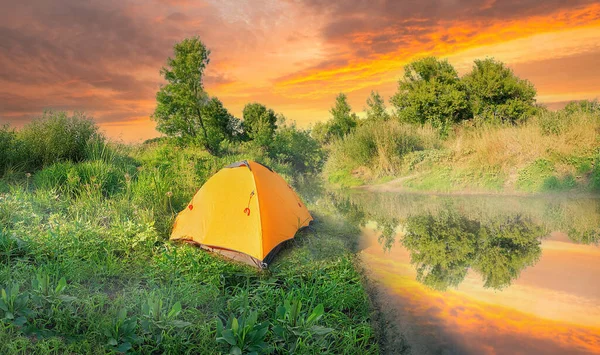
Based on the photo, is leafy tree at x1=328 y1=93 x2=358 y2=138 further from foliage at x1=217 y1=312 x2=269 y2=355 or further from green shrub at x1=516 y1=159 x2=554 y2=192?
foliage at x1=217 y1=312 x2=269 y2=355

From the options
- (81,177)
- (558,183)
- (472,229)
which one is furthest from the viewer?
(558,183)

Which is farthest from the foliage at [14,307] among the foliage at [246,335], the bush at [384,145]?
the bush at [384,145]

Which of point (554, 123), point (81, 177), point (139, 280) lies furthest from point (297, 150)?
point (139, 280)

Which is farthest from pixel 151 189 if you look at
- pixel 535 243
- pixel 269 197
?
pixel 535 243

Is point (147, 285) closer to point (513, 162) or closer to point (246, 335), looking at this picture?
point (246, 335)

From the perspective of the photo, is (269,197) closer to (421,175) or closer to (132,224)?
(132,224)

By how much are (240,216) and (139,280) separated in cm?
172

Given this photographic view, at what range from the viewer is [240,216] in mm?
5633

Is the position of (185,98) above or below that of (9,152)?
above

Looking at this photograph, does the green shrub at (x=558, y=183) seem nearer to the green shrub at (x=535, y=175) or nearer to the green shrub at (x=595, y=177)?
the green shrub at (x=535, y=175)

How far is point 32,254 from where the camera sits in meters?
Answer: 4.59

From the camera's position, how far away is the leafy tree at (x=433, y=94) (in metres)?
27.1

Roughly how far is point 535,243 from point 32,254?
7089mm

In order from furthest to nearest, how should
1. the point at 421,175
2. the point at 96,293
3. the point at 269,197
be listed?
the point at 421,175 < the point at 269,197 < the point at 96,293
